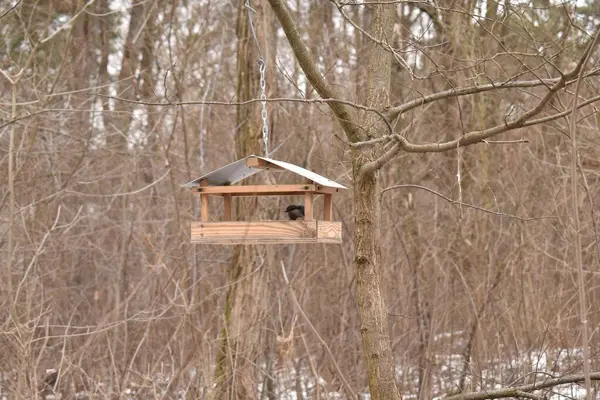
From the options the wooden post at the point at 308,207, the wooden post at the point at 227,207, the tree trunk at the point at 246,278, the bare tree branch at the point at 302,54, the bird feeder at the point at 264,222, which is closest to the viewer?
the bare tree branch at the point at 302,54

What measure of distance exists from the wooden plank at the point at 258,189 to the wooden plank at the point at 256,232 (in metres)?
0.16

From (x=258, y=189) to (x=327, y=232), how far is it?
44cm

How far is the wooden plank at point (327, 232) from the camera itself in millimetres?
4680

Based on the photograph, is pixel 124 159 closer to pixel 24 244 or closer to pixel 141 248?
pixel 141 248

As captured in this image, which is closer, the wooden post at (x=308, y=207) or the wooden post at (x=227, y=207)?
the wooden post at (x=308, y=207)

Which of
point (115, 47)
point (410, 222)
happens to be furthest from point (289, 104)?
point (115, 47)

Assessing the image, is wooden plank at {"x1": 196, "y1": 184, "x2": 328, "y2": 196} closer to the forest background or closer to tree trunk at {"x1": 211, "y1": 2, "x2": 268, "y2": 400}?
the forest background

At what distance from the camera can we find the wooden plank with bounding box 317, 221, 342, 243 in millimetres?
4680

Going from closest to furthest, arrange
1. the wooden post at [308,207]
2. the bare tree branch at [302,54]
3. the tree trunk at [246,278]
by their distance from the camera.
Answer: the bare tree branch at [302,54]
the wooden post at [308,207]
the tree trunk at [246,278]

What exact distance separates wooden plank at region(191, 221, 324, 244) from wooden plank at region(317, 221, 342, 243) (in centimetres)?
1

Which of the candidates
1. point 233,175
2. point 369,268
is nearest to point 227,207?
point 233,175

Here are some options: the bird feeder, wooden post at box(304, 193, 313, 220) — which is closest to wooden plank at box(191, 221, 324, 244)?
the bird feeder

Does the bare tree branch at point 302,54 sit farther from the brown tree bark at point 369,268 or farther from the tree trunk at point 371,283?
the tree trunk at point 371,283

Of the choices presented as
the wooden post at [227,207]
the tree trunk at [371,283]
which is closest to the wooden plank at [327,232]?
the tree trunk at [371,283]
